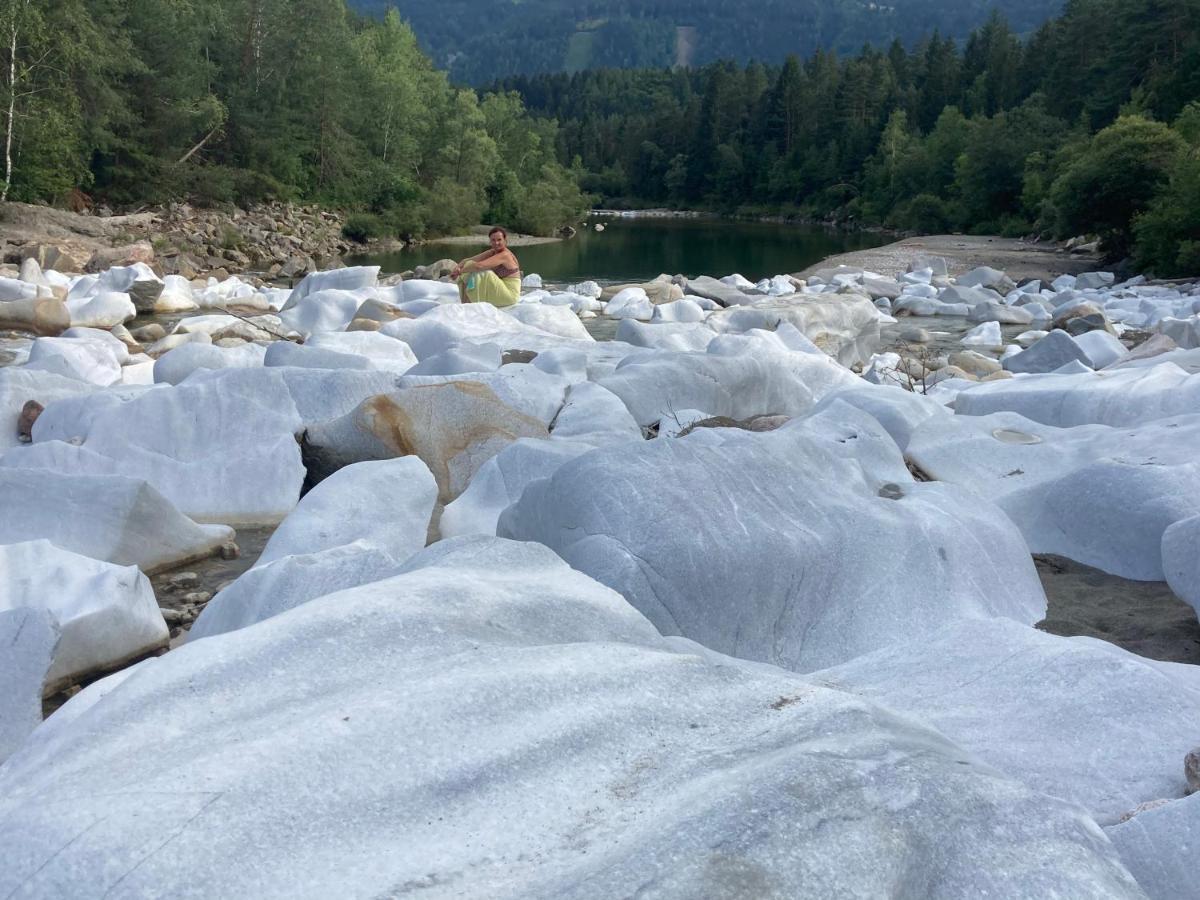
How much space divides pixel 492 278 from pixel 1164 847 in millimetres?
9393

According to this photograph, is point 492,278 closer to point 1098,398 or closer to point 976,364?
point 976,364

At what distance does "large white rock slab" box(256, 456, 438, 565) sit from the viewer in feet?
11.2

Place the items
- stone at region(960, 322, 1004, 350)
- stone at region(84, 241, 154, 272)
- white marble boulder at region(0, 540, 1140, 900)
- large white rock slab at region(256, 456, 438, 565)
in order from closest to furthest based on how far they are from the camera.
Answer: white marble boulder at region(0, 540, 1140, 900) → large white rock slab at region(256, 456, 438, 565) → stone at region(960, 322, 1004, 350) → stone at region(84, 241, 154, 272)

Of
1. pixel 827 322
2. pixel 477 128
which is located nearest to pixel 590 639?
pixel 827 322

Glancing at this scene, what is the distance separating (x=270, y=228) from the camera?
27.8 m

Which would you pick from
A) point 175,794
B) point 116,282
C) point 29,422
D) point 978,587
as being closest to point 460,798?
point 175,794

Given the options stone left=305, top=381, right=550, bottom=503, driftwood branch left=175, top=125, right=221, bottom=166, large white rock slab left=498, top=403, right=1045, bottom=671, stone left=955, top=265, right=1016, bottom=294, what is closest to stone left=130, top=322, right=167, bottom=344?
stone left=305, top=381, right=550, bottom=503

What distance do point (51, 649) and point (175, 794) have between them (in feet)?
4.20

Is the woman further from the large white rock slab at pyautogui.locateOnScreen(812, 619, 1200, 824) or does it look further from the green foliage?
the green foliage

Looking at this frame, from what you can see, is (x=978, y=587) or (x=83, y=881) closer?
(x=83, y=881)

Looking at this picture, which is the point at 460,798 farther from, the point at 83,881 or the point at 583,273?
the point at 583,273

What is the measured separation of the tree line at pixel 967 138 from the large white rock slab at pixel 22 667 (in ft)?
64.8

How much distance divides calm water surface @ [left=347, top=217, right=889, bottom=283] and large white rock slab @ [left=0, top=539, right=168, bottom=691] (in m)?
17.2

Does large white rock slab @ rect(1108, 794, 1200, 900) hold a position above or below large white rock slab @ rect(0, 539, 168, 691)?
above
